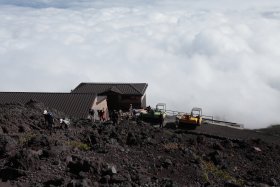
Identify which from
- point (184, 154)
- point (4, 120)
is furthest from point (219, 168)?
point (4, 120)

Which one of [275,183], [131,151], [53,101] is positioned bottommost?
[275,183]

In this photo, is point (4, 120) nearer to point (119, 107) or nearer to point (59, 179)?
point (59, 179)

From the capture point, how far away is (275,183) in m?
16.9

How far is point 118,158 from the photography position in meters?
15.6

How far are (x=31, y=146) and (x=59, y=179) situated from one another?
379cm

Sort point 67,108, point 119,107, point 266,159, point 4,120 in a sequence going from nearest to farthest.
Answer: point 4,120 < point 266,159 < point 67,108 < point 119,107

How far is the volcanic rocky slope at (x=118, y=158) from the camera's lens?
13.1 meters

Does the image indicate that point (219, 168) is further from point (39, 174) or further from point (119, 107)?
point (119, 107)

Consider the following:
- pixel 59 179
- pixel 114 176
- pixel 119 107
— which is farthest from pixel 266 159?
pixel 119 107

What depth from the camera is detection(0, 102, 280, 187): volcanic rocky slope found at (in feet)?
43.1

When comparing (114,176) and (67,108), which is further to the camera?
(67,108)

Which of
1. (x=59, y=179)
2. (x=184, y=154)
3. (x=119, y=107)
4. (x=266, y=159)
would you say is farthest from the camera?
(x=119, y=107)

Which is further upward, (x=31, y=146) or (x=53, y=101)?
(x=53, y=101)

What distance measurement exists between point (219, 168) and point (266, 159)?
4512 millimetres
